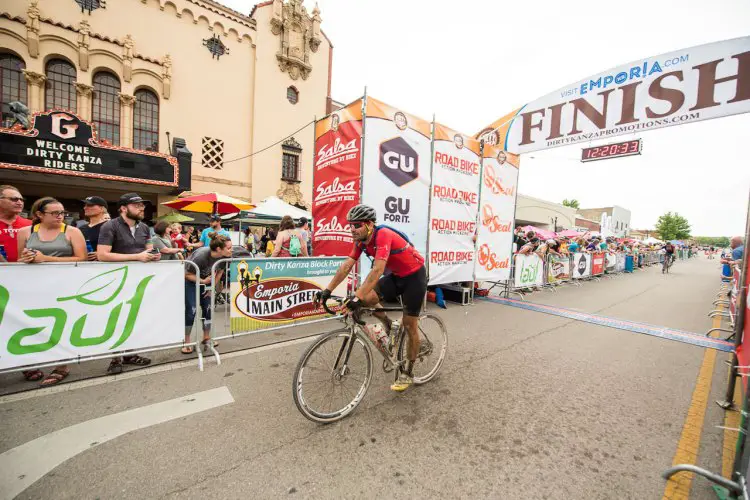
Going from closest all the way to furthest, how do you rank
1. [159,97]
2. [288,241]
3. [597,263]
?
[288,241]
[597,263]
[159,97]

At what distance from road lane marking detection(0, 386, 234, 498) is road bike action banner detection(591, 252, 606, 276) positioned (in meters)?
16.2

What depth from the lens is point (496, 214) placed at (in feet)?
28.6

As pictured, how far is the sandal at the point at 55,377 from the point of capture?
3.40 m

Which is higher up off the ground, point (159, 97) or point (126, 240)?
point (159, 97)

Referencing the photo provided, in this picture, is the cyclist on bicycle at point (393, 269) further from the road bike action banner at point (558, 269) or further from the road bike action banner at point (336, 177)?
the road bike action banner at point (558, 269)

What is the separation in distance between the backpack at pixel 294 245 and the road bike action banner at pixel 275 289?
216 cm

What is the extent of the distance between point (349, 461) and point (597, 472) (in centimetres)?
188

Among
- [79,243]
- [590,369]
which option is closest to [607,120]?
[590,369]

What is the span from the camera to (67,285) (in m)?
3.51

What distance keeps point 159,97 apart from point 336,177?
15593 mm

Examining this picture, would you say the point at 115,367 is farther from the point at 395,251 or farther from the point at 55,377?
the point at 395,251

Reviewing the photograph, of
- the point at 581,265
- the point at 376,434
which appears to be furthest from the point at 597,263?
the point at 376,434

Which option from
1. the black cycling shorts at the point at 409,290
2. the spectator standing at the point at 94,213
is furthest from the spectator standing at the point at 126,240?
the black cycling shorts at the point at 409,290

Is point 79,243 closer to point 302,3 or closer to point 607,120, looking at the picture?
point 607,120
